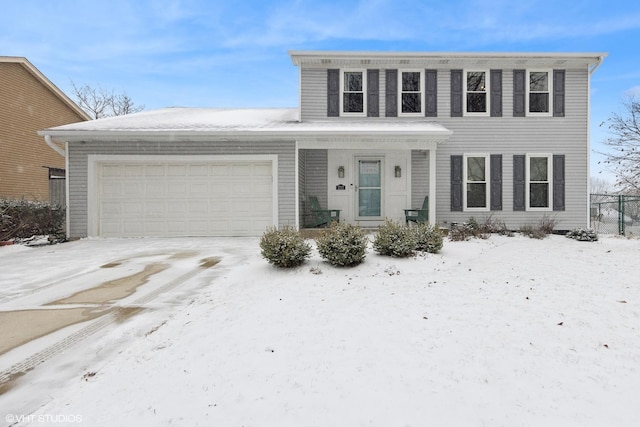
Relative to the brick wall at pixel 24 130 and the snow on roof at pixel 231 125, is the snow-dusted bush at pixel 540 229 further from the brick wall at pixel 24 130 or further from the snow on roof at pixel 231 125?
the brick wall at pixel 24 130

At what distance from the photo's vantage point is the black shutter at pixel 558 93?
1077 centimetres

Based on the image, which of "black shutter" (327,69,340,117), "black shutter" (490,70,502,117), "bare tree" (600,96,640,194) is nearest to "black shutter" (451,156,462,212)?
"black shutter" (490,70,502,117)

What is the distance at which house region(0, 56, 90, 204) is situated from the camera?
43.8 feet

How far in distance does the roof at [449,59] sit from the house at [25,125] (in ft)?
34.8

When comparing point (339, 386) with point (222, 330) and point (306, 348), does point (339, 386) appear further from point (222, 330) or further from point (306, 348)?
point (222, 330)

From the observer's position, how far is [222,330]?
331 cm

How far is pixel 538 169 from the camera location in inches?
428

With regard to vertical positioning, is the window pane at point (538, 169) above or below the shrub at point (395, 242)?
above

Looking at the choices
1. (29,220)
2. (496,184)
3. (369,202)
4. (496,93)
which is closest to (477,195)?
(496,184)

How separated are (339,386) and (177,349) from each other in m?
1.44

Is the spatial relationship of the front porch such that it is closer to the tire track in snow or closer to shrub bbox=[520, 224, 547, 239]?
shrub bbox=[520, 224, 547, 239]

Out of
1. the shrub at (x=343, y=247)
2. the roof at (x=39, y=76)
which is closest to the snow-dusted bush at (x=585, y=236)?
the shrub at (x=343, y=247)

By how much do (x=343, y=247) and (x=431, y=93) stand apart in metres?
7.47

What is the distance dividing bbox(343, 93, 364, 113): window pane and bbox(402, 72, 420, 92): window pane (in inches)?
54.4
